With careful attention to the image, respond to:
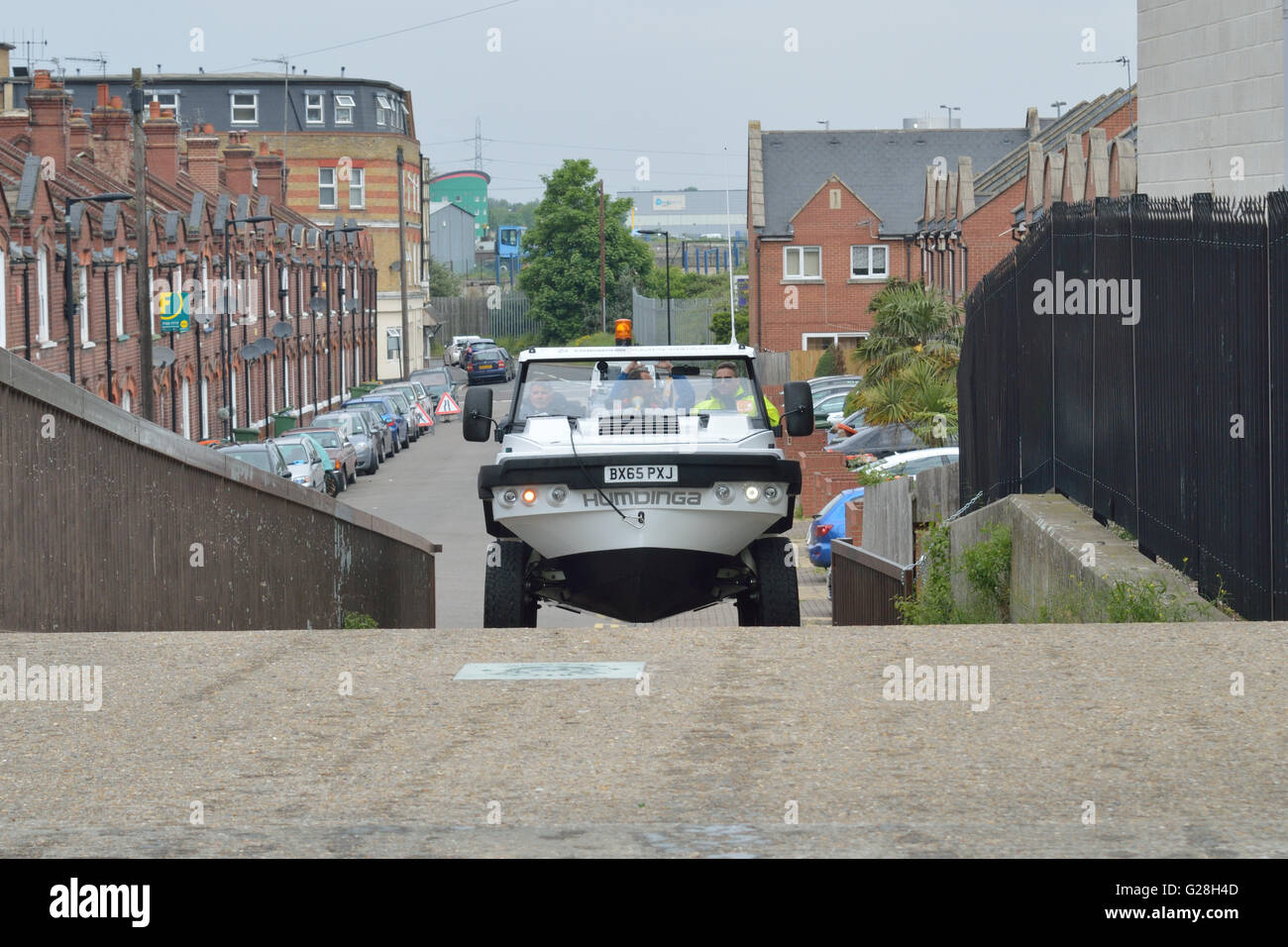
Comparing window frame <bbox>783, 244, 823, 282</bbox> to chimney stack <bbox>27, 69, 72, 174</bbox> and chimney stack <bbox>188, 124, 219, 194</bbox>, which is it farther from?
chimney stack <bbox>27, 69, 72, 174</bbox>

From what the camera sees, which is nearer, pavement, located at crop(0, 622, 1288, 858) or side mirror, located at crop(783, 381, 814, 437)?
pavement, located at crop(0, 622, 1288, 858)

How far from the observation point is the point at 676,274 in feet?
410


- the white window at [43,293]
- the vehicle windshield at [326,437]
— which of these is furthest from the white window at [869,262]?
→ the white window at [43,293]

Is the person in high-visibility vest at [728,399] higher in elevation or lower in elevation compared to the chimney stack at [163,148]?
lower

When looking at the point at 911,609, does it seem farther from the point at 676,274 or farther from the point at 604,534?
the point at 676,274

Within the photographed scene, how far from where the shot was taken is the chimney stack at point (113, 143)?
1934 inches

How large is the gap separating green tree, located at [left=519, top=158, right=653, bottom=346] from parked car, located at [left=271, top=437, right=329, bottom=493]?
63756 mm

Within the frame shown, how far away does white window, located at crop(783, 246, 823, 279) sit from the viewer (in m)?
68.8

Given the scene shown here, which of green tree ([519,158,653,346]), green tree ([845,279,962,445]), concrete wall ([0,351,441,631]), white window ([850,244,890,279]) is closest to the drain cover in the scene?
concrete wall ([0,351,441,631])

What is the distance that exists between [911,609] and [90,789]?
9.31 meters

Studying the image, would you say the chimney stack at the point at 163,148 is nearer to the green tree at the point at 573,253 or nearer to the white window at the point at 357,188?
the white window at the point at 357,188

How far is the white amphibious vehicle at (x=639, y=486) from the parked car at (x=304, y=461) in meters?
24.0

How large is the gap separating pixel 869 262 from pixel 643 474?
58.3m

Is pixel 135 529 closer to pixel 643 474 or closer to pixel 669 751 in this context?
pixel 643 474
